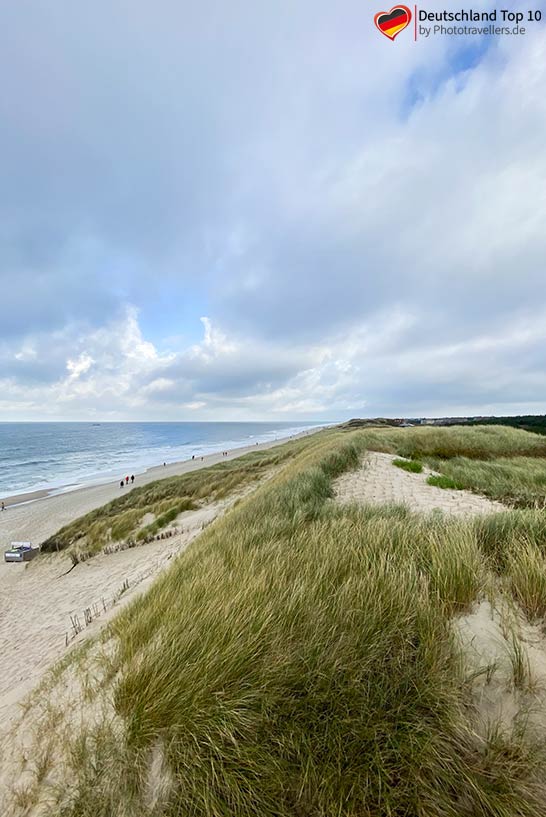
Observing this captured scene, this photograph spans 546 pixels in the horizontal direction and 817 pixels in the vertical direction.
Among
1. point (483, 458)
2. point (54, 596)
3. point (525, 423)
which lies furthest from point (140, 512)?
point (525, 423)

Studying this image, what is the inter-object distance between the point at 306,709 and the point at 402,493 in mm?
7054

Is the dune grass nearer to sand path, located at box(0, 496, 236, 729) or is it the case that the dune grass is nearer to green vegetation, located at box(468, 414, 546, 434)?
sand path, located at box(0, 496, 236, 729)

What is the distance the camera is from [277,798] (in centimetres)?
157

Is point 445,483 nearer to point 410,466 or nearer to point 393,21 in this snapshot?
point 410,466

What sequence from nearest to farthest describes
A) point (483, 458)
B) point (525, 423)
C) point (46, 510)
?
point (483, 458)
point (46, 510)
point (525, 423)

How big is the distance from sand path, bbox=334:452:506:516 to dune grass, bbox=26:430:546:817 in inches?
143

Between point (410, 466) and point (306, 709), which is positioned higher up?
point (410, 466)

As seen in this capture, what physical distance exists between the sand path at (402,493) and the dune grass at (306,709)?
11.9ft

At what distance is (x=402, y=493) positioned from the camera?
8.16m

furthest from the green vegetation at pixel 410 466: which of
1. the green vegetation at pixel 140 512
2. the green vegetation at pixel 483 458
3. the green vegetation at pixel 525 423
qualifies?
the green vegetation at pixel 525 423

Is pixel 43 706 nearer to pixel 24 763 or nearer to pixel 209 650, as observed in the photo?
pixel 24 763

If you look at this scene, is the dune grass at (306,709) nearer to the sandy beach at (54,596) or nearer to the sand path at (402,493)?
the sandy beach at (54,596)

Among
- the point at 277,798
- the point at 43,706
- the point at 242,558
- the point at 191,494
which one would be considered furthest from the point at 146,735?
the point at 191,494

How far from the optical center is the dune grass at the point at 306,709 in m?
1.58
